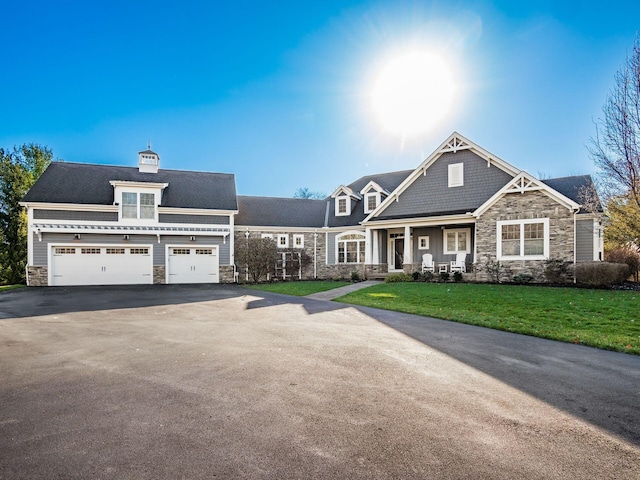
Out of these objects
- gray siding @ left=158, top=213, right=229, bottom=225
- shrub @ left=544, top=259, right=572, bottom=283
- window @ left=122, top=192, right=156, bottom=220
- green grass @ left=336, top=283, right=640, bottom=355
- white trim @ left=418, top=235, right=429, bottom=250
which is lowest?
green grass @ left=336, top=283, right=640, bottom=355

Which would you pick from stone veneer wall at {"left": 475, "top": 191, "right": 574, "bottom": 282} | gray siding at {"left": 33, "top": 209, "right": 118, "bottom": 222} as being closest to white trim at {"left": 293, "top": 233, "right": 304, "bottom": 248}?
gray siding at {"left": 33, "top": 209, "right": 118, "bottom": 222}

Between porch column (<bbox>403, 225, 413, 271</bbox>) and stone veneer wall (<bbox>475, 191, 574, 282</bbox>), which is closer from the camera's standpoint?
stone veneer wall (<bbox>475, 191, 574, 282</bbox>)

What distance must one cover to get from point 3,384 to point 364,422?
4.56 m

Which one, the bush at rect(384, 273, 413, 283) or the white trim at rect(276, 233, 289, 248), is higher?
the white trim at rect(276, 233, 289, 248)

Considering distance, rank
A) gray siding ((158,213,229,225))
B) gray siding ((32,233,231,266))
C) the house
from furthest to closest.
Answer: gray siding ((158,213,229,225)) < gray siding ((32,233,231,266)) < the house

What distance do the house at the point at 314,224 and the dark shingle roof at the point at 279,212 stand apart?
0.14 meters

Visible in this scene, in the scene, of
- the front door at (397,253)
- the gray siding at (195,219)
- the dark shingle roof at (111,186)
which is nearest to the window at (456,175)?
the front door at (397,253)

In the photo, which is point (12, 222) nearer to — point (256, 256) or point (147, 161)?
point (147, 161)

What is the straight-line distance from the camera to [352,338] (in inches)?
286

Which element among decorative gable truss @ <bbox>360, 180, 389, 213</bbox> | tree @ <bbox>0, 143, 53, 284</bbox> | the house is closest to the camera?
the house

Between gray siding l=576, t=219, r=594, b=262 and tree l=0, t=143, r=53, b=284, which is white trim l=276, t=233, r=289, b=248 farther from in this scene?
tree l=0, t=143, r=53, b=284

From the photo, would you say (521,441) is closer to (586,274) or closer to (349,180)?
(586,274)

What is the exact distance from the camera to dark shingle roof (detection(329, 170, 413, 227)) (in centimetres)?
2525

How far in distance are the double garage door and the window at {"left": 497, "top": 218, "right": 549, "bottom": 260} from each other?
17.2 meters
